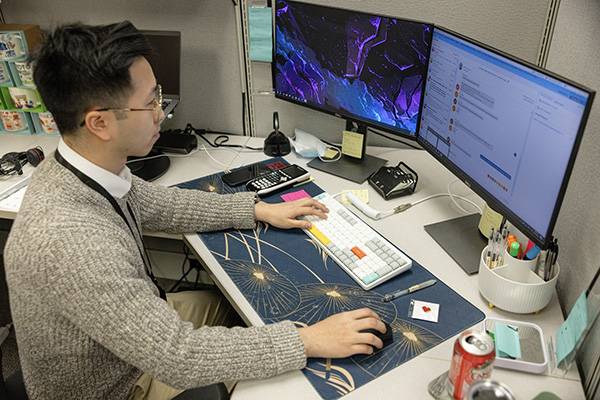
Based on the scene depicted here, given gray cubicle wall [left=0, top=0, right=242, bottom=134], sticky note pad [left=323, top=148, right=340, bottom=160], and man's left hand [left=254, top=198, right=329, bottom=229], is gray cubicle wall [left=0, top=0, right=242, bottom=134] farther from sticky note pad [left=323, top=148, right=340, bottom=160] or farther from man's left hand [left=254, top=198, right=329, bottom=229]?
man's left hand [left=254, top=198, right=329, bottom=229]

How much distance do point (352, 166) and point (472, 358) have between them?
Result: 0.89m

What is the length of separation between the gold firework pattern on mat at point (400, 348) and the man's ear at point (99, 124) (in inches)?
25.5

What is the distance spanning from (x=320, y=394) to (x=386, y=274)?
13.0 inches

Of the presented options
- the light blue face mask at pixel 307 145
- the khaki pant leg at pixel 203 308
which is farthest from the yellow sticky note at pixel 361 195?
the khaki pant leg at pixel 203 308

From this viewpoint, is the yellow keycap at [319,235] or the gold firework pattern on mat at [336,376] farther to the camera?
the yellow keycap at [319,235]

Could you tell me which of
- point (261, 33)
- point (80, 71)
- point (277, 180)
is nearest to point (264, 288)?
point (277, 180)

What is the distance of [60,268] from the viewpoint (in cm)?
83

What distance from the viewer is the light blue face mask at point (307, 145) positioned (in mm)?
1613

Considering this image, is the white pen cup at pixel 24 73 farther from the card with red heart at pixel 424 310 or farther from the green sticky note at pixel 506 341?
the green sticky note at pixel 506 341

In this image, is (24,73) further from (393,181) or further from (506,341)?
(506,341)

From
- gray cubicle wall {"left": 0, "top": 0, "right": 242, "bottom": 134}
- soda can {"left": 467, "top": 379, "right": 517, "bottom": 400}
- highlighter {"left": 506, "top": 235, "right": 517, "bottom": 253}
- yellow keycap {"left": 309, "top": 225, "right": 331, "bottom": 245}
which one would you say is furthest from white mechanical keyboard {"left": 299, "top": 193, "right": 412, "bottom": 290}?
gray cubicle wall {"left": 0, "top": 0, "right": 242, "bottom": 134}

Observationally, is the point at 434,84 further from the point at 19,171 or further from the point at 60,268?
the point at 19,171

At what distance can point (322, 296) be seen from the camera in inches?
41.5

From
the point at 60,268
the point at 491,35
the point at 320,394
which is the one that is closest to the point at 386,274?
the point at 320,394
